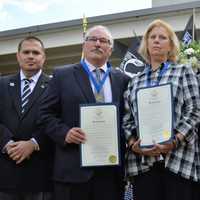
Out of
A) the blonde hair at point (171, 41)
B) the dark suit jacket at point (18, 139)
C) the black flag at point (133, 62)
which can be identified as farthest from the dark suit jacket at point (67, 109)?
the black flag at point (133, 62)

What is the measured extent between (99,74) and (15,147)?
3.01 feet

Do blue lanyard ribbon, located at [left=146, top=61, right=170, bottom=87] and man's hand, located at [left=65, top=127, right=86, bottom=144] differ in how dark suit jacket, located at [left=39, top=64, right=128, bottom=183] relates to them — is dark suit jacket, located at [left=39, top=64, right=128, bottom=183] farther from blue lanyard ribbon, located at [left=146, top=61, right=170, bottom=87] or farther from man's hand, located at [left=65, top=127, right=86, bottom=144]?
blue lanyard ribbon, located at [left=146, top=61, right=170, bottom=87]

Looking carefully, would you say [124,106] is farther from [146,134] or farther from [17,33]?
[17,33]

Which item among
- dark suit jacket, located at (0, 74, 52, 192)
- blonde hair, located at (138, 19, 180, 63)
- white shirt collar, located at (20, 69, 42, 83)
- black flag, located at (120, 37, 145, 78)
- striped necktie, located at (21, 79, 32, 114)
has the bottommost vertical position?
dark suit jacket, located at (0, 74, 52, 192)

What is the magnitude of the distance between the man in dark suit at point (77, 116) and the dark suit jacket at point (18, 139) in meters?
0.19

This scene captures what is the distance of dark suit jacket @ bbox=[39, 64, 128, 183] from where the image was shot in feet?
11.7

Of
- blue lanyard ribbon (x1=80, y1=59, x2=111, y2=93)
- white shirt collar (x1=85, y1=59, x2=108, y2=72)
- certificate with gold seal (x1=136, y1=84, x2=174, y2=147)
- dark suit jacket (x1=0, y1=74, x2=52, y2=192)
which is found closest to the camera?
certificate with gold seal (x1=136, y1=84, x2=174, y2=147)

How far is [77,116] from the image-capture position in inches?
143

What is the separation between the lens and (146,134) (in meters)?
3.43

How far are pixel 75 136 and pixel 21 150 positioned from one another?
610mm

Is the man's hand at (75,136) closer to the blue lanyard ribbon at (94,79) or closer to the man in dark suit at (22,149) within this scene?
the blue lanyard ribbon at (94,79)

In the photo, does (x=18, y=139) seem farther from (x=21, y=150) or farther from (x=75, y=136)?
(x=75, y=136)

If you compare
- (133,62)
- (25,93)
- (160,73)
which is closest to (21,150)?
(25,93)

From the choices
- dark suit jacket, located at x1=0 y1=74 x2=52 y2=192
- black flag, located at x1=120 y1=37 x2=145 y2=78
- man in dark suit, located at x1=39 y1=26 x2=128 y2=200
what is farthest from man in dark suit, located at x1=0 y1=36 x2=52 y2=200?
black flag, located at x1=120 y1=37 x2=145 y2=78
